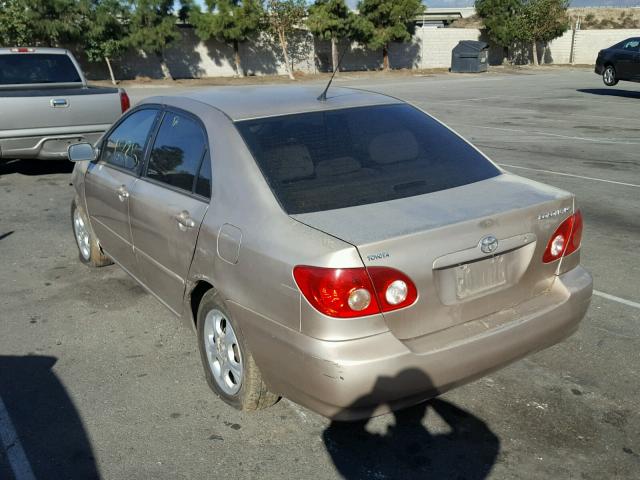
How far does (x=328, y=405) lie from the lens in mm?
2918

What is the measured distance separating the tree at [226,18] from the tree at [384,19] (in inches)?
273

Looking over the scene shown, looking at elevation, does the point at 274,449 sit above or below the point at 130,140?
below

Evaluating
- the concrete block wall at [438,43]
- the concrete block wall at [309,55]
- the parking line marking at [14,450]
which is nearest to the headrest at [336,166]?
the parking line marking at [14,450]

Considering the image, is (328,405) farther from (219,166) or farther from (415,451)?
(219,166)

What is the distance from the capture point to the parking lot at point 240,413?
10.3 ft

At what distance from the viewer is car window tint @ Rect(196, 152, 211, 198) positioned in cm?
360

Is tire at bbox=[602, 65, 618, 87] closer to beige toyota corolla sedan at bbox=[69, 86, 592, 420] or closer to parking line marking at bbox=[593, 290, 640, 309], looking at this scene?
parking line marking at bbox=[593, 290, 640, 309]

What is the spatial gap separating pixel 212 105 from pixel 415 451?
2236mm

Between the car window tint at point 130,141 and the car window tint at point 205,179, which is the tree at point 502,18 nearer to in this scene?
the car window tint at point 130,141

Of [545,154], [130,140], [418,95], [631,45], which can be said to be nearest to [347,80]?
[418,95]

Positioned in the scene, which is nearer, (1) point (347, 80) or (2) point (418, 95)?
(2) point (418, 95)

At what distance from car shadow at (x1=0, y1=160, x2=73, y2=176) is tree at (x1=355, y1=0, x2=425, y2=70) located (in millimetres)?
32307

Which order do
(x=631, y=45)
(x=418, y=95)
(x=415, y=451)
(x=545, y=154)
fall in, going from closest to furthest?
(x=415, y=451)
(x=545, y=154)
(x=631, y=45)
(x=418, y=95)

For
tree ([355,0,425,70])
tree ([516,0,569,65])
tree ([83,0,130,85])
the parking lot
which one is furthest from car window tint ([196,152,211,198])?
tree ([516,0,569,65])
